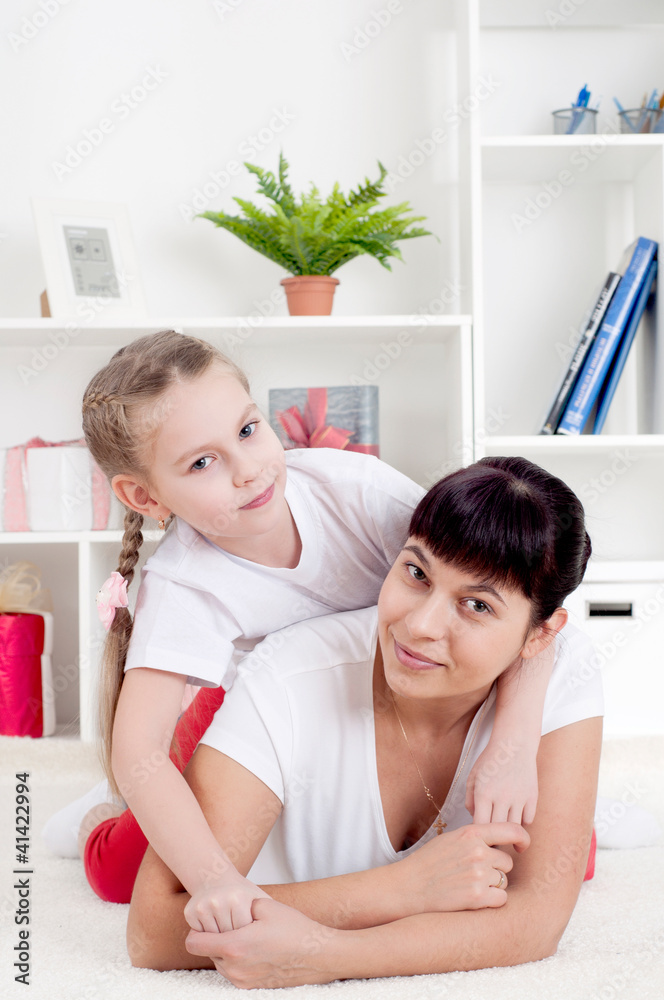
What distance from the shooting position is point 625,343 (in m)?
1.91

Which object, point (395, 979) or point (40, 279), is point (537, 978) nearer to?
point (395, 979)

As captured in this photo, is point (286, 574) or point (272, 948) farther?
point (286, 574)

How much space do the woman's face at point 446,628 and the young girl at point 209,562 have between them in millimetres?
104

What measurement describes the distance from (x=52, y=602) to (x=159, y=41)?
140cm

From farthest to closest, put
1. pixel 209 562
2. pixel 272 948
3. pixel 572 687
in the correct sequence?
pixel 209 562 → pixel 572 687 → pixel 272 948

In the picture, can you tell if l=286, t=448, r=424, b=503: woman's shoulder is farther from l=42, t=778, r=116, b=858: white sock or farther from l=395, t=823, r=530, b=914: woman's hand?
l=42, t=778, r=116, b=858: white sock

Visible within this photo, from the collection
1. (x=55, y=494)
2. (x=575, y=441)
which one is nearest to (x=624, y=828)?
(x=575, y=441)

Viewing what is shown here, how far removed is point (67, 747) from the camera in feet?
6.14

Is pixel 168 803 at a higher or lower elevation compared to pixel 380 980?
higher

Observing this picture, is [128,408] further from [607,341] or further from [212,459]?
[607,341]

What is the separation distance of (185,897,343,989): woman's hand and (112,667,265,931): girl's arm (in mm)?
14

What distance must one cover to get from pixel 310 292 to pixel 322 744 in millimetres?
1169

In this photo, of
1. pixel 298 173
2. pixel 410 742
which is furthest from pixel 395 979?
pixel 298 173

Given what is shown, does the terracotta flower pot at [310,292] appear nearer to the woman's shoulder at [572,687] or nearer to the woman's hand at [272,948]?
the woman's shoulder at [572,687]
